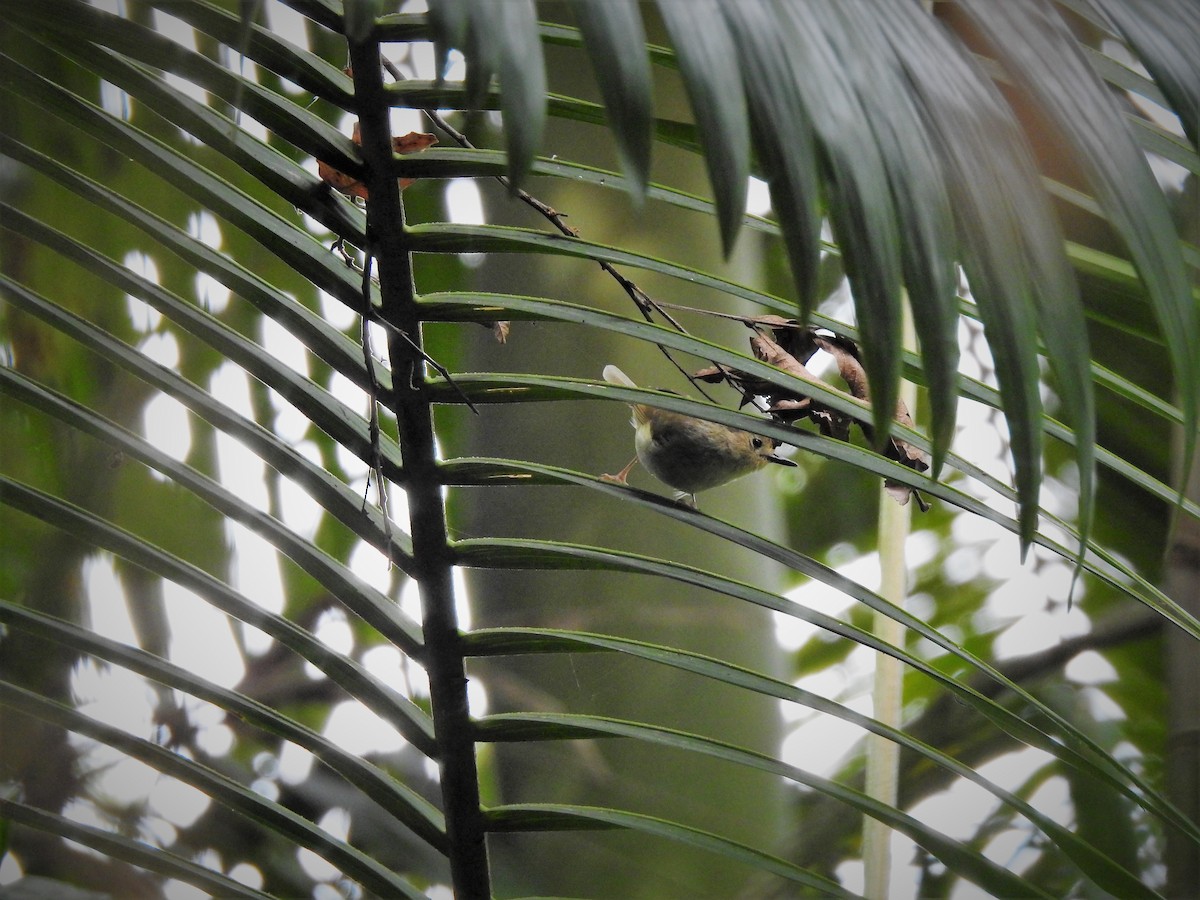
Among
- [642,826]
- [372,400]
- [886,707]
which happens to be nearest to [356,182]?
[372,400]

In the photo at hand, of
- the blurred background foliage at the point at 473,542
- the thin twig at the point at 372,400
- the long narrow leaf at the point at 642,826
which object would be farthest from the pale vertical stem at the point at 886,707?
the thin twig at the point at 372,400

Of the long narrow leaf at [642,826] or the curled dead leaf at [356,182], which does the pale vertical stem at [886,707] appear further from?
the curled dead leaf at [356,182]

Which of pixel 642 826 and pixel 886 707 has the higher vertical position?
pixel 886 707

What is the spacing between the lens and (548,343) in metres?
0.85

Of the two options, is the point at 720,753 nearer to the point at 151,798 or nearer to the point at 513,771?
the point at 513,771

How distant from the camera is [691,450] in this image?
652 mm

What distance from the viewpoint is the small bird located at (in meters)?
0.65

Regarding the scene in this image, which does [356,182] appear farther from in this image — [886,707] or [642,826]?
[886,707]

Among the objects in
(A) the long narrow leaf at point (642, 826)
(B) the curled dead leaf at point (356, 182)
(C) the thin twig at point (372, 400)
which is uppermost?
(B) the curled dead leaf at point (356, 182)

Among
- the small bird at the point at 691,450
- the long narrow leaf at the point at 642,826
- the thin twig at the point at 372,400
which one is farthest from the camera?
the small bird at the point at 691,450

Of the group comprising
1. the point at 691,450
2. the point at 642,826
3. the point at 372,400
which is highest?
the point at 691,450

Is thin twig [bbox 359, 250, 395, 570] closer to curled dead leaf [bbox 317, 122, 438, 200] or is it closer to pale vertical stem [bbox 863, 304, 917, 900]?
curled dead leaf [bbox 317, 122, 438, 200]

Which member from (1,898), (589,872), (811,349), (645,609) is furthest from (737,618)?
(1,898)

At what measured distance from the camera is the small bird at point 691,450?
0.65 meters
